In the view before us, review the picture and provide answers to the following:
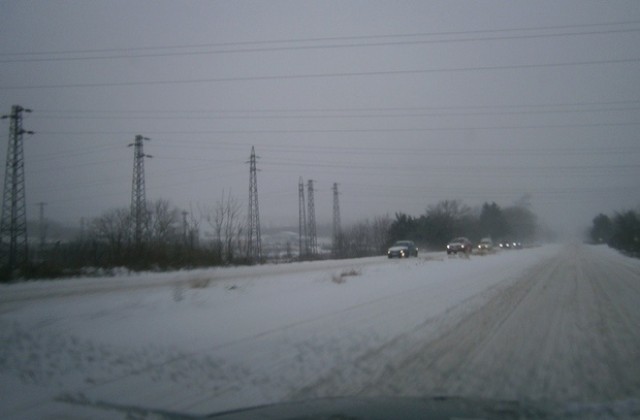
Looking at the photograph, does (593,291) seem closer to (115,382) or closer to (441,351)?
(441,351)

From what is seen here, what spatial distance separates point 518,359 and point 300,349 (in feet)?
11.0

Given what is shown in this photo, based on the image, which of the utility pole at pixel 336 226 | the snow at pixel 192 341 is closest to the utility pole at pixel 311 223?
the utility pole at pixel 336 226

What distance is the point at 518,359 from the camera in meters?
7.95

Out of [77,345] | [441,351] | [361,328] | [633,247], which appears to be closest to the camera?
[441,351]

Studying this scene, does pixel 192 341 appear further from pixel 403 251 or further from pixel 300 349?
pixel 403 251

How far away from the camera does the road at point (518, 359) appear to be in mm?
6359

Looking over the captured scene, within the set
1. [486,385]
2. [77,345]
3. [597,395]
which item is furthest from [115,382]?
[597,395]

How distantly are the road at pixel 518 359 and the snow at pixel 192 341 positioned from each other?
0.44m

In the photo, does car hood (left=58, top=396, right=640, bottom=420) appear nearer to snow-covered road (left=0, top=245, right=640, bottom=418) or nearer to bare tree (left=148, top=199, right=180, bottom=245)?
snow-covered road (left=0, top=245, right=640, bottom=418)

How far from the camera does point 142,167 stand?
114 feet

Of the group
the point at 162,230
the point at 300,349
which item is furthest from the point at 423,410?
the point at 162,230

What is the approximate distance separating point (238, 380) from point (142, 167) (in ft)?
98.3

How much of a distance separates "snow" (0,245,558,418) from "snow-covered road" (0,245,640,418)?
0.03 metres

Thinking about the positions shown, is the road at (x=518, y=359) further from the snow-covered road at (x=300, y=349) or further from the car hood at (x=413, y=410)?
the car hood at (x=413, y=410)
